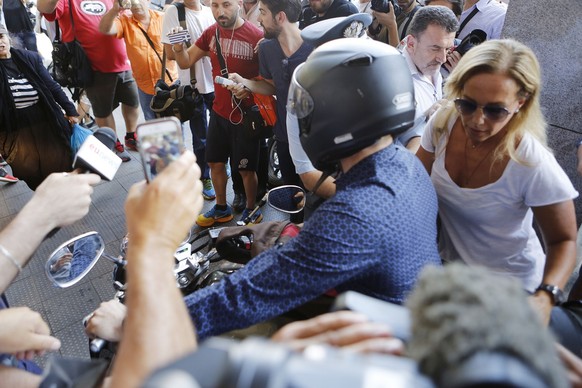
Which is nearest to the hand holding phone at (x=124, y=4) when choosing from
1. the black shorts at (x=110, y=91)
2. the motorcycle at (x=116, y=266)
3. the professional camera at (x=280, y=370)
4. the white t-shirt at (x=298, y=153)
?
the black shorts at (x=110, y=91)

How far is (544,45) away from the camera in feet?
9.20

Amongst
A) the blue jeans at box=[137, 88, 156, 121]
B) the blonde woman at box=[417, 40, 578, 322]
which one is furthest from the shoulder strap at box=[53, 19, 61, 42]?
the blonde woman at box=[417, 40, 578, 322]

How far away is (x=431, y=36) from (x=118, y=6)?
339cm

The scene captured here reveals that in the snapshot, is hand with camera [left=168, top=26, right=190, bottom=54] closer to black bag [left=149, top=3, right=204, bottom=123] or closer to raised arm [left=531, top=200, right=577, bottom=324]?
black bag [left=149, top=3, right=204, bottom=123]

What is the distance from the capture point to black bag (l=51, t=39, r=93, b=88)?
4.73 meters

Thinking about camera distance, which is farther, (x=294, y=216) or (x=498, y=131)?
(x=294, y=216)

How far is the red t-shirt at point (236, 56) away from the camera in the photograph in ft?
11.9

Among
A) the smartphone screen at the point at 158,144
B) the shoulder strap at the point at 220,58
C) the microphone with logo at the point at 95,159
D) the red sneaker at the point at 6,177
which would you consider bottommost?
the red sneaker at the point at 6,177

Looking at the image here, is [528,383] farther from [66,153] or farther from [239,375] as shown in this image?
[66,153]

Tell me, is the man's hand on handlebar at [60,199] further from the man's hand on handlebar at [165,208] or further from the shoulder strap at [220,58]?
the shoulder strap at [220,58]

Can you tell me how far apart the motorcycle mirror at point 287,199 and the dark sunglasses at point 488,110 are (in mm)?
1176

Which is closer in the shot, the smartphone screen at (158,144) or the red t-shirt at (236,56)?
the smartphone screen at (158,144)

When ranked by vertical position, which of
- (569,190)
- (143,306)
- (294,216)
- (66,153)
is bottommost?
(294,216)

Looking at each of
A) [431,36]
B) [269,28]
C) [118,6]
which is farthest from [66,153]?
[431,36]
